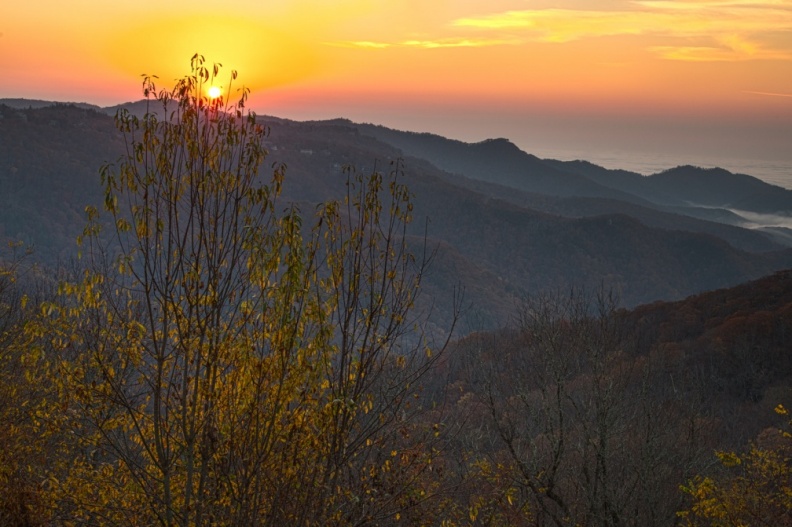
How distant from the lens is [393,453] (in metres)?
10.4

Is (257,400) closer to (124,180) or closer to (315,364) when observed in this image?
(315,364)

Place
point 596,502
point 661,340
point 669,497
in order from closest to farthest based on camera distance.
→ point 596,502, point 669,497, point 661,340

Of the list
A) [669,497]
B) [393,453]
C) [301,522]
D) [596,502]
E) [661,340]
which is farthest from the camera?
[661,340]

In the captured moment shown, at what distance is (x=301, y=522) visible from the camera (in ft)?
27.7

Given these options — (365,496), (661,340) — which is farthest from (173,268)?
(661,340)

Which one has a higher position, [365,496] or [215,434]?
[215,434]

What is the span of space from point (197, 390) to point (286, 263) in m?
1.96

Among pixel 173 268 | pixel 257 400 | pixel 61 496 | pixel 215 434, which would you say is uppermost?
pixel 173 268

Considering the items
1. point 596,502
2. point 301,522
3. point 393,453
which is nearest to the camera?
point 301,522

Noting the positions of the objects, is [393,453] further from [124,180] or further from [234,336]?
[124,180]

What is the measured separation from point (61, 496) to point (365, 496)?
4880 millimetres

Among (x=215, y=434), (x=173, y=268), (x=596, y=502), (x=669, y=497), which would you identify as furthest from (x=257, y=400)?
(x=669, y=497)

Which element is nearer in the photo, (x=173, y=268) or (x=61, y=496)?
(x=173, y=268)

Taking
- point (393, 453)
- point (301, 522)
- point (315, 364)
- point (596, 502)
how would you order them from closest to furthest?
1. point (301, 522)
2. point (315, 364)
3. point (393, 453)
4. point (596, 502)
